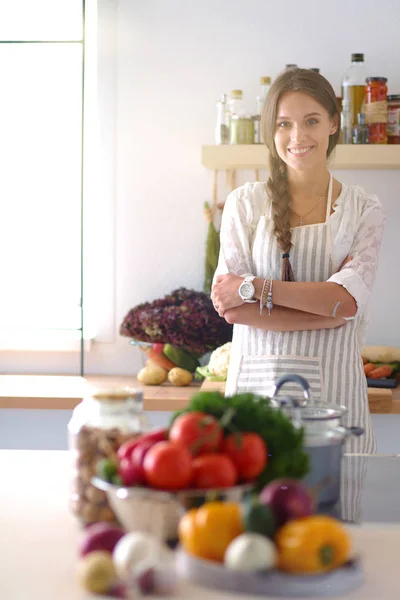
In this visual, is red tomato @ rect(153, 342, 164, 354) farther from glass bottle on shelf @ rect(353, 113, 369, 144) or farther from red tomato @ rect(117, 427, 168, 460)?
red tomato @ rect(117, 427, 168, 460)

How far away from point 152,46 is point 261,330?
1632mm

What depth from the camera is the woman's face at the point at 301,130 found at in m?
2.23

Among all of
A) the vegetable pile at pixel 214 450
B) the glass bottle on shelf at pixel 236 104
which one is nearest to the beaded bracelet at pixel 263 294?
the vegetable pile at pixel 214 450

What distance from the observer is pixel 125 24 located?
3424 millimetres

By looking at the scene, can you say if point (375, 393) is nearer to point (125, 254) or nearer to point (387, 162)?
point (387, 162)

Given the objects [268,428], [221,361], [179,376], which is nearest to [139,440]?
[268,428]

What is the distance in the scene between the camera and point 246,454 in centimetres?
106

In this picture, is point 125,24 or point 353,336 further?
point 125,24

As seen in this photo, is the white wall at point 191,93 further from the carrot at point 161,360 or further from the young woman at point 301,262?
the young woman at point 301,262

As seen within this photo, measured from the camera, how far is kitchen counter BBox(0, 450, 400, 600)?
0.98 m

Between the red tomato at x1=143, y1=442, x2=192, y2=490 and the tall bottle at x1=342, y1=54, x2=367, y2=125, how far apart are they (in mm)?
2344

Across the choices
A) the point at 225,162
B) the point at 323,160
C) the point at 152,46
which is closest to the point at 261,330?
the point at 323,160

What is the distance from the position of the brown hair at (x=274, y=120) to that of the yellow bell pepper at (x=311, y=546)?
1.35 m

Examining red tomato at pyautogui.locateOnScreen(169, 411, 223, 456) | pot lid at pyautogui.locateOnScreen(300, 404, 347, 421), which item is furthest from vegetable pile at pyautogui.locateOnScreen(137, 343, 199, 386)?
red tomato at pyautogui.locateOnScreen(169, 411, 223, 456)
